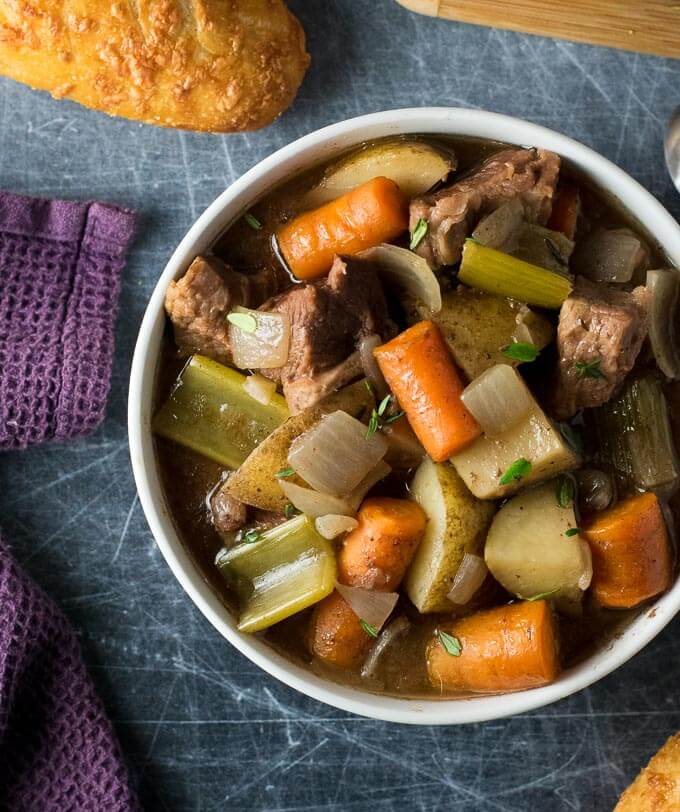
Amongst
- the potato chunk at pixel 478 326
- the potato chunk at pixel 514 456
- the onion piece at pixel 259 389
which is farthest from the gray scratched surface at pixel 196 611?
the potato chunk at pixel 514 456

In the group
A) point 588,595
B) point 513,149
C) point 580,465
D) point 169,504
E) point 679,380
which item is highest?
point 513,149

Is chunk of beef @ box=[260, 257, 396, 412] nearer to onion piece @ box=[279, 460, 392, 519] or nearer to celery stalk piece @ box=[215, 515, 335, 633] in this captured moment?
onion piece @ box=[279, 460, 392, 519]

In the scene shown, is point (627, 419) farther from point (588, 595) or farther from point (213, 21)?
point (213, 21)

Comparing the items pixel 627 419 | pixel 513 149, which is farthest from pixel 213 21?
pixel 627 419

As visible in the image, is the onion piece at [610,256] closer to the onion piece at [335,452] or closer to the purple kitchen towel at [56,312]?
the onion piece at [335,452]

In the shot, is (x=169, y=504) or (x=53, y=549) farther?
(x=53, y=549)

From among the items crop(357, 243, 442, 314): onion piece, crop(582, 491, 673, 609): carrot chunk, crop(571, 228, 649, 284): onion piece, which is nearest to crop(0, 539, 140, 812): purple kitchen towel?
crop(357, 243, 442, 314): onion piece

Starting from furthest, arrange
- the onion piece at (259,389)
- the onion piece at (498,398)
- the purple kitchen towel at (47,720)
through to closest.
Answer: the purple kitchen towel at (47,720), the onion piece at (259,389), the onion piece at (498,398)
